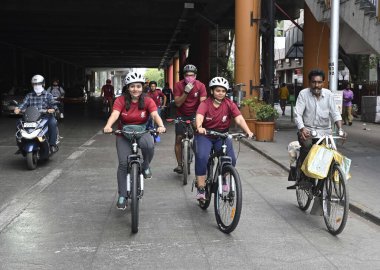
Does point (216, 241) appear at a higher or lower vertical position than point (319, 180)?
lower

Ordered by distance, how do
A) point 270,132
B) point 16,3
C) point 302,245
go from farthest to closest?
1. point 16,3
2. point 270,132
3. point 302,245

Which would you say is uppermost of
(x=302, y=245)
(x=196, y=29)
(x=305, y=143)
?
(x=196, y=29)

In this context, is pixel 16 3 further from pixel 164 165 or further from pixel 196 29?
pixel 164 165

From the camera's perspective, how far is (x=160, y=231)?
18.1ft

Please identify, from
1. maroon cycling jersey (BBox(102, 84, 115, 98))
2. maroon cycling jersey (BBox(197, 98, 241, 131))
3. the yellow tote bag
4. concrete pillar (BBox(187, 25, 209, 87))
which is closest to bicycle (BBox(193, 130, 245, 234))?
maroon cycling jersey (BBox(197, 98, 241, 131))

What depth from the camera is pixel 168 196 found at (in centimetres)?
734

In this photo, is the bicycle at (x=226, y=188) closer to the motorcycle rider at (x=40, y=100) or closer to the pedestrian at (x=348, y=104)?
the motorcycle rider at (x=40, y=100)

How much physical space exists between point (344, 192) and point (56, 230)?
126 inches

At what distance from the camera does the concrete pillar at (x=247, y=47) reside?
17.0m

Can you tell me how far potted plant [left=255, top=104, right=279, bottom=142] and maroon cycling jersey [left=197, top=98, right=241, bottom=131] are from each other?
7.94 meters

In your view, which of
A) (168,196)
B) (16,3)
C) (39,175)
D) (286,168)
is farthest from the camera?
(16,3)

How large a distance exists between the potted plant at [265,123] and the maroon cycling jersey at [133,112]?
8.30m

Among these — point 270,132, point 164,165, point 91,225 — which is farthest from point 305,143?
point 270,132

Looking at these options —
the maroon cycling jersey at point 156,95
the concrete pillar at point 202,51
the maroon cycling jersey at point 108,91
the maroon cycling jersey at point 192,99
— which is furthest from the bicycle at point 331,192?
the concrete pillar at point 202,51
